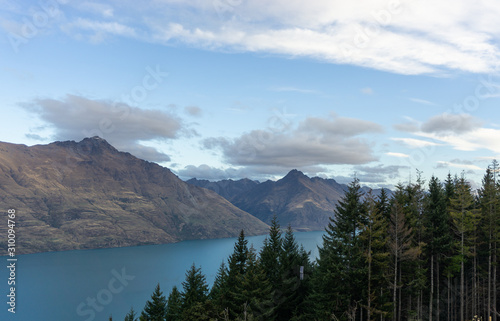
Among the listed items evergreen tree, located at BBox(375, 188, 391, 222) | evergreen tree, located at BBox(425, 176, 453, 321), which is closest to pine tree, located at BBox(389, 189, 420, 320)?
evergreen tree, located at BBox(375, 188, 391, 222)

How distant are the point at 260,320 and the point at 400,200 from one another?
22663 mm

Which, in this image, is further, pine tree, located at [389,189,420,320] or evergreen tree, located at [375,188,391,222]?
evergreen tree, located at [375,188,391,222]

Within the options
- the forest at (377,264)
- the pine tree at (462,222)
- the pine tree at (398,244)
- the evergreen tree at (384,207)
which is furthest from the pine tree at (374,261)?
the pine tree at (462,222)

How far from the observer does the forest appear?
35.6m

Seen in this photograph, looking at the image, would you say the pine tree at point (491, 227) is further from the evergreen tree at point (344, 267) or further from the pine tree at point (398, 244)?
the evergreen tree at point (344, 267)

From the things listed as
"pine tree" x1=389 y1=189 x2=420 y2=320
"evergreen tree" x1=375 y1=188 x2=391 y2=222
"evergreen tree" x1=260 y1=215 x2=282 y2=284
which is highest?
"evergreen tree" x1=375 y1=188 x2=391 y2=222

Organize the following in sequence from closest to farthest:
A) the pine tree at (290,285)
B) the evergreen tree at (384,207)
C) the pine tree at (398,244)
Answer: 1. the pine tree at (398,244)
2. the evergreen tree at (384,207)
3. the pine tree at (290,285)

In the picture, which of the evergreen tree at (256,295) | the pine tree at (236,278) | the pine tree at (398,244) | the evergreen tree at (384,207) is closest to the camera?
the pine tree at (398,244)

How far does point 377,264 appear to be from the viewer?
1367 inches

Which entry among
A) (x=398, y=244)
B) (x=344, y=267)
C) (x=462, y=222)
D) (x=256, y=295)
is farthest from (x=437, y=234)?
(x=256, y=295)

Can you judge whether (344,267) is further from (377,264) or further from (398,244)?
(398,244)

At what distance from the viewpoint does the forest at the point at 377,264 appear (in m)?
35.6

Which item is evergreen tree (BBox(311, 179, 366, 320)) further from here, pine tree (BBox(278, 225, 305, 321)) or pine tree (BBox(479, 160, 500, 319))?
pine tree (BBox(479, 160, 500, 319))

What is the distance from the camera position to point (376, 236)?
34.9 m
